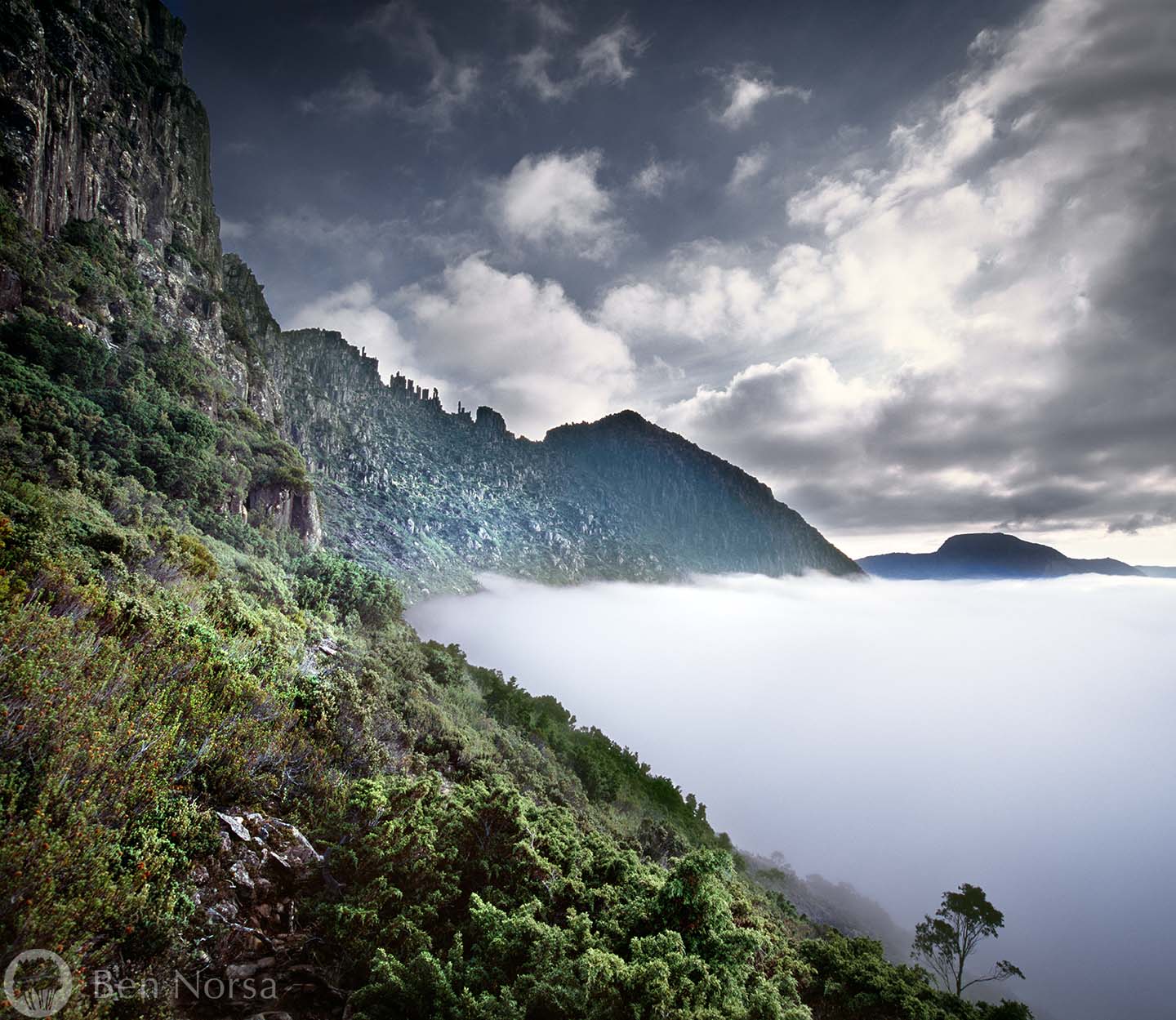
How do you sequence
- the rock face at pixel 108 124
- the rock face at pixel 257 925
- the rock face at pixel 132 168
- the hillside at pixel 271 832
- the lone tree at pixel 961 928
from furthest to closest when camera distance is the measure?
the rock face at pixel 108 124 < the rock face at pixel 132 168 < the lone tree at pixel 961 928 < the rock face at pixel 257 925 < the hillside at pixel 271 832

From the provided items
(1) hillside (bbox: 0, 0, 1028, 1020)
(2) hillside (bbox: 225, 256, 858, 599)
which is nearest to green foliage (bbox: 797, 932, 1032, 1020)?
(1) hillside (bbox: 0, 0, 1028, 1020)

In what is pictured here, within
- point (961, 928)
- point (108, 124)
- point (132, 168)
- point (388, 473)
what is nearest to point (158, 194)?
point (132, 168)

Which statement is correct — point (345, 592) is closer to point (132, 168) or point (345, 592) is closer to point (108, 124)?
point (132, 168)

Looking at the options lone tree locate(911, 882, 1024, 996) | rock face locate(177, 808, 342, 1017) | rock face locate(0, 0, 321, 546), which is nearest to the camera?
rock face locate(177, 808, 342, 1017)

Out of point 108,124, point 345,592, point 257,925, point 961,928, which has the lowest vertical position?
point 961,928

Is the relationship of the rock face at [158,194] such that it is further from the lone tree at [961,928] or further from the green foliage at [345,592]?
the lone tree at [961,928]

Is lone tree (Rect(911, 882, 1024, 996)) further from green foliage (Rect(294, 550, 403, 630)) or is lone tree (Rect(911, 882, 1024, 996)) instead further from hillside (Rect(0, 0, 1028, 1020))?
green foliage (Rect(294, 550, 403, 630))

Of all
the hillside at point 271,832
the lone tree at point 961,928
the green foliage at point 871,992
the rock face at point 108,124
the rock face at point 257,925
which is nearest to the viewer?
the hillside at point 271,832

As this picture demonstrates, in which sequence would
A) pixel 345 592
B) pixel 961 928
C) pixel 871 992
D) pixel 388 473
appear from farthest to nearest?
pixel 388 473
pixel 961 928
pixel 345 592
pixel 871 992

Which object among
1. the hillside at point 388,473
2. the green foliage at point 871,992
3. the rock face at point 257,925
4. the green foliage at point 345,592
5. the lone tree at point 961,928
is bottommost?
the lone tree at point 961,928

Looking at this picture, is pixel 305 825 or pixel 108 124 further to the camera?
pixel 108 124

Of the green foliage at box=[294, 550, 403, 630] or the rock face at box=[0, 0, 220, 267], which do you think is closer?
the green foliage at box=[294, 550, 403, 630]

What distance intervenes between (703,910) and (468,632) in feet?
384

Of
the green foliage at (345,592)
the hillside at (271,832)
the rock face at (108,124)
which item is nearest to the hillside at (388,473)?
the rock face at (108,124)
